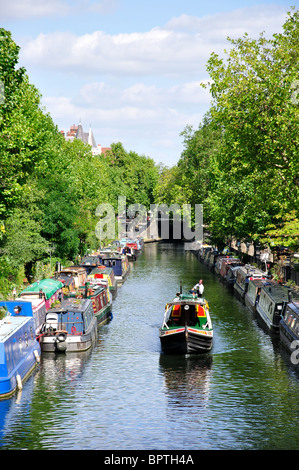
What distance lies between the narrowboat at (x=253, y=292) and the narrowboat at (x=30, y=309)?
801 inches

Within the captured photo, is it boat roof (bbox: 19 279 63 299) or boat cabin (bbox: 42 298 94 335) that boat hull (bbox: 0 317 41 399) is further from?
boat roof (bbox: 19 279 63 299)

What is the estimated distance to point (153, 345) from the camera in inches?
→ 1767

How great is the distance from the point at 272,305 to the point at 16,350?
21016 mm

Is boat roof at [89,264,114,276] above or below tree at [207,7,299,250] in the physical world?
below

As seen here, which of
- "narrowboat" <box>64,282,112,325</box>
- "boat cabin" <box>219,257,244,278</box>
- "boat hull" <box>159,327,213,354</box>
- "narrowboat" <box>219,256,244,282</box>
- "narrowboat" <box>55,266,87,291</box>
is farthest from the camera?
"boat cabin" <box>219,257,244,278</box>

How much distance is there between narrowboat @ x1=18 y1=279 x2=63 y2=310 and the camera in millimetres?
48062

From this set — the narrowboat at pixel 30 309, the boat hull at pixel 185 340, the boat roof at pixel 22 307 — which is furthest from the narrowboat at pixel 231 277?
the boat roof at pixel 22 307

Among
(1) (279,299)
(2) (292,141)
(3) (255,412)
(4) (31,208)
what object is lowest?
(3) (255,412)

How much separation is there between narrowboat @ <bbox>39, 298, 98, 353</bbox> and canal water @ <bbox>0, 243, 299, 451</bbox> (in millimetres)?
696

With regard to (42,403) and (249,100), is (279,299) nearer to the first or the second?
(249,100)

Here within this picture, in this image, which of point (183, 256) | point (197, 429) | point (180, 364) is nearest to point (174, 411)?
point (197, 429)

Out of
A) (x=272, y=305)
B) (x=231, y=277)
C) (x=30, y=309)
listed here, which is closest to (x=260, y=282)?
(x=272, y=305)

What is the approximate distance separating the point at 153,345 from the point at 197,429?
54.3ft

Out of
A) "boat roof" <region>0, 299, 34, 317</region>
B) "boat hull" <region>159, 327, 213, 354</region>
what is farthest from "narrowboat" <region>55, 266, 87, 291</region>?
"boat hull" <region>159, 327, 213, 354</region>
